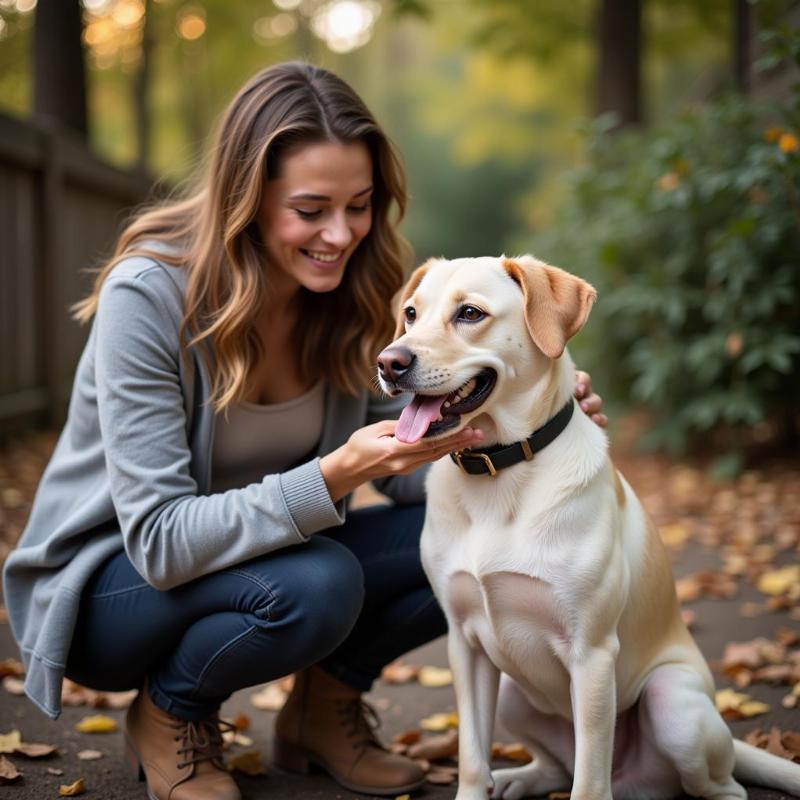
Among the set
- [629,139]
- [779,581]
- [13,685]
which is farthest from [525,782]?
[629,139]

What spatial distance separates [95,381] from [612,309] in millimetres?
4134

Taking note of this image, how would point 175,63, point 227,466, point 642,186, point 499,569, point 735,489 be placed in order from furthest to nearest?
point 175,63
point 642,186
point 735,489
point 227,466
point 499,569

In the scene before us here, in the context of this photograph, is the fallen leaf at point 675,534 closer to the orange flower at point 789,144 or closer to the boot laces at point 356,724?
the orange flower at point 789,144

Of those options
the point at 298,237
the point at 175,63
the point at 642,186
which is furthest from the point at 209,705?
the point at 175,63

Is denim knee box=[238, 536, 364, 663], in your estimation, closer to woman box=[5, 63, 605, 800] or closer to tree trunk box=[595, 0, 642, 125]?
woman box=[5, 63, 605, 800]

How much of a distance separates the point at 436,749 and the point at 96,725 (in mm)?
1067

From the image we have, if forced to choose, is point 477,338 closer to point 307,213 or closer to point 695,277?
point 307,213

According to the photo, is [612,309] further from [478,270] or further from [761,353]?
[478,270]

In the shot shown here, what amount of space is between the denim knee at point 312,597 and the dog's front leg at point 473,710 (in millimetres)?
291

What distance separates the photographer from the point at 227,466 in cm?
274

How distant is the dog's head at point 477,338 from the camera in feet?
6.94

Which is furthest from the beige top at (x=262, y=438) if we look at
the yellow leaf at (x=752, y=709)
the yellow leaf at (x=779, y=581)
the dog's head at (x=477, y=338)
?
the yellow leaf at (x=779, y=581)

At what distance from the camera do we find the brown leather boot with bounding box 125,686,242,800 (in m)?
2.44

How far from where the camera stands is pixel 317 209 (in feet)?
8.48
